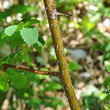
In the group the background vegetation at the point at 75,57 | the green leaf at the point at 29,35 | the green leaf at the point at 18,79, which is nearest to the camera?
the green leaf at the point at 29,35

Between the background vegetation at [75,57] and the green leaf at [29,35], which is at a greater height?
the green leaf at [29,35]

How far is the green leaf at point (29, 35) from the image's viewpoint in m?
1.03

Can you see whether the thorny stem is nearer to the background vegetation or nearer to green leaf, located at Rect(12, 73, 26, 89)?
green leaf, located at Rect(12, 73, 26, 89)

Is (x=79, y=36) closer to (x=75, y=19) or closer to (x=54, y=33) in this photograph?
(x=75, y=19)

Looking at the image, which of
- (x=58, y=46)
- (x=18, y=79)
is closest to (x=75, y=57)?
(x=18, y=79)

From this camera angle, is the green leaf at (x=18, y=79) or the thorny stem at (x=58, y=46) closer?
the thorny stem at (x=58, y=46)

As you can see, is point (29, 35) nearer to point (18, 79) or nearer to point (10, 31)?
point (10, 31)

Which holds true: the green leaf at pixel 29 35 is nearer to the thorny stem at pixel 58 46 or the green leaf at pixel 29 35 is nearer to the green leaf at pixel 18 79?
the thorny stem at pixel 58 46

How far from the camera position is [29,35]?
104cm

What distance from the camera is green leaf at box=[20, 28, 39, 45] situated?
103 cm

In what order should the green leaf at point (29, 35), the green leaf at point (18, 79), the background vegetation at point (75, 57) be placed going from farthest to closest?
the background vegetation at point (75, 57) < the green leaf at point (18, 79) < the green leaf at point (29, 35)

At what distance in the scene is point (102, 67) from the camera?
13.6 feet

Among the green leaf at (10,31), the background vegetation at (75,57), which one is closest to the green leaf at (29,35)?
the green leaf at (10,31)

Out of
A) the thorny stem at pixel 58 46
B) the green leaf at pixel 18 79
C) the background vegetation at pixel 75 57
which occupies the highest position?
the thorny stem at pixel 58 46
